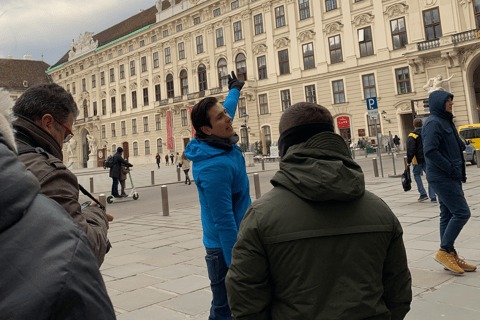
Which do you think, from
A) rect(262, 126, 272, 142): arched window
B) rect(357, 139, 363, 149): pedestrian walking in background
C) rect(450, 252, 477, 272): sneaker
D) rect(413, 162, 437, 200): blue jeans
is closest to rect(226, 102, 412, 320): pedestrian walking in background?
rect(450, 252, 477, 272): sneaker

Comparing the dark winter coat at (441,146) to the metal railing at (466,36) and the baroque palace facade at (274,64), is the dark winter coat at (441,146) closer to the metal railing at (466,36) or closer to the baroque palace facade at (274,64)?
the baroque palace facade at (274,64)

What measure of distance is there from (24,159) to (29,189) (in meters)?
0.84

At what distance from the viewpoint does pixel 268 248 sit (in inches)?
56.4

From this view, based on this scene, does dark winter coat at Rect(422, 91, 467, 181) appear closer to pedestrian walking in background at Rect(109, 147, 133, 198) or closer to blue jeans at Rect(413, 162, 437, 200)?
blue jeans at Rect(413, 162, 437, 200)

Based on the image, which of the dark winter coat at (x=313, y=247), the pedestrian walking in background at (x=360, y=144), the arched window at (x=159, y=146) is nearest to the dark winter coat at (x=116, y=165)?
the dark winter coat at (x=313, y=247)

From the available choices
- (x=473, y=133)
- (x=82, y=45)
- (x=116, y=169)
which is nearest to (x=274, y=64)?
(x=473, y=133)

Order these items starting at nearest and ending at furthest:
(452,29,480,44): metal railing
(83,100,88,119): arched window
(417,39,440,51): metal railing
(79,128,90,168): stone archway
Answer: (452,29,480,44): metal railing < (417,39,440,51): metal railing < (83,100,88,119): arched window < (79,128,90,168): stone archway

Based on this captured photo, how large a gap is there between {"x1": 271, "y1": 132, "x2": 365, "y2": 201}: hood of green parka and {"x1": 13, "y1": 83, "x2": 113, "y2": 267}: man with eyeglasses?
0.78 metres

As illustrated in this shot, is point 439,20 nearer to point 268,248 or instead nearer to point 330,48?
point 330,48

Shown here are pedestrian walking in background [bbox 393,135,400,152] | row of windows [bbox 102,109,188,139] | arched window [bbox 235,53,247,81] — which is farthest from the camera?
row of windows [bbox 102,109,188,139]

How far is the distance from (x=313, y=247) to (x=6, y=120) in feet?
3.42

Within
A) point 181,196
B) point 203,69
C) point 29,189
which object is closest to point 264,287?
point 29,189

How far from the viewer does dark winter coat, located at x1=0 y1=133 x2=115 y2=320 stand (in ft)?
2.34

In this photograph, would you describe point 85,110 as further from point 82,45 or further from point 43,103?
point 43,103
